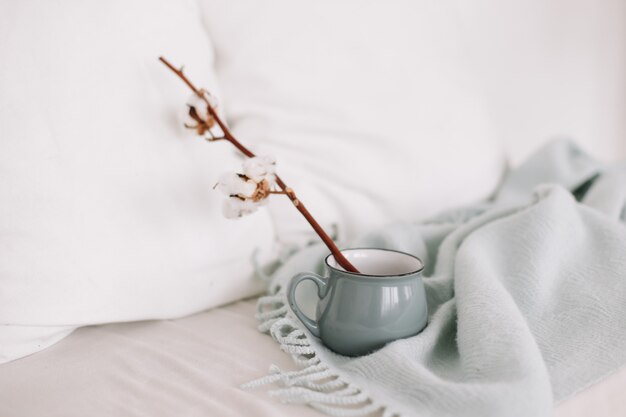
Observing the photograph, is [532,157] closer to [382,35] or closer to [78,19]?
[382,35]

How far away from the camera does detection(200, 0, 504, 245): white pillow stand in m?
0.77

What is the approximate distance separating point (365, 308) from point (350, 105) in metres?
0.38

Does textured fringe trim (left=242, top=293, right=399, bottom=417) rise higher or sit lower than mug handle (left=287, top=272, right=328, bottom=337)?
lower

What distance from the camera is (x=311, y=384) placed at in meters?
0.49

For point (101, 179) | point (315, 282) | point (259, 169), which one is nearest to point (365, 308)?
point (315, 282)

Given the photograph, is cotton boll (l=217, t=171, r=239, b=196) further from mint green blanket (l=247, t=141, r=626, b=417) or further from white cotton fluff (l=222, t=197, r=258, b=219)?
mint green blanket (l=247, t=141, r=626, b=417)

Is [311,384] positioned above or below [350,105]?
below

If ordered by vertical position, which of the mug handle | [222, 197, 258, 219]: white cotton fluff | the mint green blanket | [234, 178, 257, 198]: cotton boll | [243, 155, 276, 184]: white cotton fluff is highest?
[243, 155, 276, 184]: white cotton fluff

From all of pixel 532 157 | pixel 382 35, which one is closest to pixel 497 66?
pixel 532 157

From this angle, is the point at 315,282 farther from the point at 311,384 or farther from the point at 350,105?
the point at 350,105

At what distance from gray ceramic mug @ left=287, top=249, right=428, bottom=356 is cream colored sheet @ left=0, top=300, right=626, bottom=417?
0.06 m

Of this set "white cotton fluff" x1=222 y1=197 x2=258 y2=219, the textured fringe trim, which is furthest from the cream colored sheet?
"white cotton fluff" x1=222 y1=197 x2=258 y2=219

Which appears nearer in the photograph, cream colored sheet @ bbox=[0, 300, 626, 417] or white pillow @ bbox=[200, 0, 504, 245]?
cream colored sheet @ bbox=[0, 300, 626, 417]

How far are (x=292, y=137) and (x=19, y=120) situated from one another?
1.14 feet
